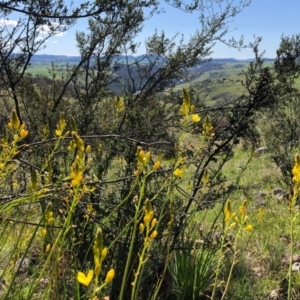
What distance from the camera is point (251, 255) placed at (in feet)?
14.4

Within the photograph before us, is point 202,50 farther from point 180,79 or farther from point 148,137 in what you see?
point 148,137

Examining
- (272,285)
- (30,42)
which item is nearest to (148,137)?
(272,285)

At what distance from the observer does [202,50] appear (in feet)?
20.1

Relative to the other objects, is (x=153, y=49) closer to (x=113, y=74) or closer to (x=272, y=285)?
(x=113, y=74)

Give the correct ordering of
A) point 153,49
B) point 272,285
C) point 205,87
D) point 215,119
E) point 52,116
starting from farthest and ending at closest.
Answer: point 153,49, point 205,87, point 52,116, point 215,119, point 272,285

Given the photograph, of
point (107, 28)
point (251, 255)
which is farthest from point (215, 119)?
point (107, 28)

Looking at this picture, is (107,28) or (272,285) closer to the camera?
(272,285)

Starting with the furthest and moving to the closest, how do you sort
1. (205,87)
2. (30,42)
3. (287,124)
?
(287,124) < (205,87) < (30,42)

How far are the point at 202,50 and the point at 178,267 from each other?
378cm

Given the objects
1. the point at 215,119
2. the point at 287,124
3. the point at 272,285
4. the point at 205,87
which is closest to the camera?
the point at 272,285

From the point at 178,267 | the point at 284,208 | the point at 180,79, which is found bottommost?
the point at 284,208

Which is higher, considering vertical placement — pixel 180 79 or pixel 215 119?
pixel 180 79

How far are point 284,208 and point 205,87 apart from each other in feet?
6.99

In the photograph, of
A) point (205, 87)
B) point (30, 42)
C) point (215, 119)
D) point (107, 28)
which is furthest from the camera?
point (205, 87)
